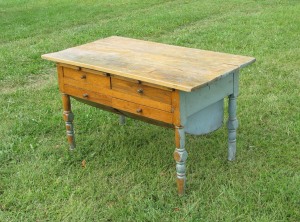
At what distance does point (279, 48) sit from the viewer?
7305 mm

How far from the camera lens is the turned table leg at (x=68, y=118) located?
4102 mm

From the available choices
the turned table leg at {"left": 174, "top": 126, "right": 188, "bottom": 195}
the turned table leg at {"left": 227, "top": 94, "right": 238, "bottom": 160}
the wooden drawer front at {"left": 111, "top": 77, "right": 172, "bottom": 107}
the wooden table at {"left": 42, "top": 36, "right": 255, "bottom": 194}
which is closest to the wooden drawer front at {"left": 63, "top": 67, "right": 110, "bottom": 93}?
the wooden table at {"left": 42, "top": 36, "right": 255, "bottom": 194}

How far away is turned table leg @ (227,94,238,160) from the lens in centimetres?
376

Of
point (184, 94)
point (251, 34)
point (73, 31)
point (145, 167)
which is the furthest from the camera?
point (73, 31)

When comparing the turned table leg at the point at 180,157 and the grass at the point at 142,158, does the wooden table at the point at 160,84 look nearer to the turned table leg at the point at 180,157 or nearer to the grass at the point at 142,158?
the turned table leg at the point at 180,157

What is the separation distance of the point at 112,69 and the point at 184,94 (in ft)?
1.96

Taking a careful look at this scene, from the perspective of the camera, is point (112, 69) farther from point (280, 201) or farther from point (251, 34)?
point (251, 34)

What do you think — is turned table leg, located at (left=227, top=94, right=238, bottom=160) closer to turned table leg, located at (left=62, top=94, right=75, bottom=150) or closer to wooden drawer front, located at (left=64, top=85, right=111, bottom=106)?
wooden drawer front, located at (left=64, top=85, right=111, bottom=106)

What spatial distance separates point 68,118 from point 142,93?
104 cm

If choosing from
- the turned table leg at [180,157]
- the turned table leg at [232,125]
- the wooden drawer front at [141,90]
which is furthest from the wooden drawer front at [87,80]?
the turned table leg at [232,125]

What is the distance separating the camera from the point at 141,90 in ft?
11.0

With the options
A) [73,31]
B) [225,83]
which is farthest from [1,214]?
[73,31]

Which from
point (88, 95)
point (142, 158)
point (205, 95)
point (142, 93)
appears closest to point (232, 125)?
point (205, 95)

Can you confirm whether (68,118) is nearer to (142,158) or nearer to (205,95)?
(142,158)
